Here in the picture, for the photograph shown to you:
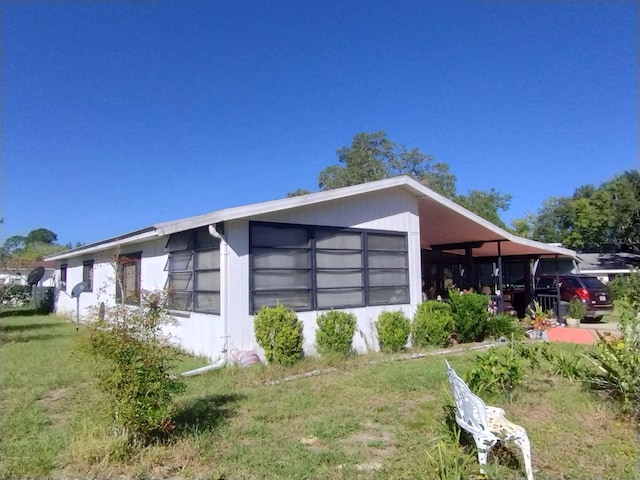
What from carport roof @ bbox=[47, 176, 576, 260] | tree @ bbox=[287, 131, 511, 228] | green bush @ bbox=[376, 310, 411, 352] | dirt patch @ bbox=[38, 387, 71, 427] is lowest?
dirt patch @ bbox=[38, 387, 71, 427]

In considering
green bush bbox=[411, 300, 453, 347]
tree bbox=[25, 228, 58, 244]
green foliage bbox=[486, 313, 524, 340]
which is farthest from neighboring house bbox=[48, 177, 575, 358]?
tree bbox=[25, 228, 58, 244]

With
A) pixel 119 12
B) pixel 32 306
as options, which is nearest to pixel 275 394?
pixel 119 12

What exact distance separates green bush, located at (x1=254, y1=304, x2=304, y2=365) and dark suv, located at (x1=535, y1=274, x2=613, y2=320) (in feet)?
38.1

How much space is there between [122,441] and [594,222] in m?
46.5

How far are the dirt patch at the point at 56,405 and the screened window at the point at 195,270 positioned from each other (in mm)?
2162

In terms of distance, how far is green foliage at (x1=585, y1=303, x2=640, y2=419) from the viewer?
4734mm

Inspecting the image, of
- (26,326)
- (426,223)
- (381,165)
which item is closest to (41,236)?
(381,165)

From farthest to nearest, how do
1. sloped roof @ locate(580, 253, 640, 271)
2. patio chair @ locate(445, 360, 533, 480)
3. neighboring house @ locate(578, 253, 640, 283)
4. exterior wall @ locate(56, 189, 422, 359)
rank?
sloped roof @ locate(580, 253, 640, 271) < neighboring house @ locate(578, 253, 640, 283) < exterior wall @ locate(56, 189, 422, 359) < patio chair @ locate(445, 360, 533, 480)

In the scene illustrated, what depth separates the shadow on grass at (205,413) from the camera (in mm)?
4562

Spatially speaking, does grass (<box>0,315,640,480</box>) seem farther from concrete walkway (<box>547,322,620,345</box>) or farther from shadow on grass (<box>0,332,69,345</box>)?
shadow on grass (<box>0,332,69,345</box>)

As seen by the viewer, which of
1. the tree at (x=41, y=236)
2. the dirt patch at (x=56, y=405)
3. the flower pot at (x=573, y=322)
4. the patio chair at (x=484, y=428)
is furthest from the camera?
the tree at (x=41, y=236)

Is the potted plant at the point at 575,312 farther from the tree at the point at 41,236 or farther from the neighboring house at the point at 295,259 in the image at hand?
the tree at the point at 41,236

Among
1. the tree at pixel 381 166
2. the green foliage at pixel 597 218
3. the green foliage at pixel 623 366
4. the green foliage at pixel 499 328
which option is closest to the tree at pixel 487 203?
the tree at pixel 381 166

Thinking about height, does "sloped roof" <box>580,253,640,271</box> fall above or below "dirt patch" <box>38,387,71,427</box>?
above
